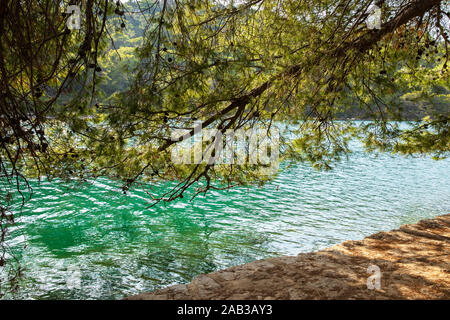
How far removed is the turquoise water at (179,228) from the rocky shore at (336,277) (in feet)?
5.54

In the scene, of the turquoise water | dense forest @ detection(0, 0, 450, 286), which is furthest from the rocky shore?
the turquoise water

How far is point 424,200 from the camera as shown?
35.0ft

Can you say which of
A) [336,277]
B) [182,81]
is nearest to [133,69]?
[182,81]

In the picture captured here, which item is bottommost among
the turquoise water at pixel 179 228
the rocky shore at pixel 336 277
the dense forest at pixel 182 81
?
the turquoise water at pixel 179 228

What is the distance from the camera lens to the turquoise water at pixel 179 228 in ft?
16.9

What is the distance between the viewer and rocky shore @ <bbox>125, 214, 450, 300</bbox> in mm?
2834

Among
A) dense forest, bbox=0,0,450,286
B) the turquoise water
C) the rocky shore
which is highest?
dense forest, bbox=0,0,450,286

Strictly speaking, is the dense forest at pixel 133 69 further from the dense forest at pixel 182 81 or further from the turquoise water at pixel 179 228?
the turquoise water at pixel 179 228

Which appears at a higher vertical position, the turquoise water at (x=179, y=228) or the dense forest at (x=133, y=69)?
the dense forest at (x=133, y=69)

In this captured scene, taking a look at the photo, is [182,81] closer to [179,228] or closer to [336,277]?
[336,277]

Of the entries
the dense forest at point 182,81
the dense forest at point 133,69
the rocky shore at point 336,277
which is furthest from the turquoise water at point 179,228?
the rocky shore at point 336,277

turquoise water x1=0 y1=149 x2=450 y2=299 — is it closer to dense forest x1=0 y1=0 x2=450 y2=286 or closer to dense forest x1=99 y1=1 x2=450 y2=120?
dense forest x1=0 y1=0 x2=450 y2=286

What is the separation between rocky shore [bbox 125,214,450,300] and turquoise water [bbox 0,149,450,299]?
5.54 ft

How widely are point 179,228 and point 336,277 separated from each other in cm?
498
